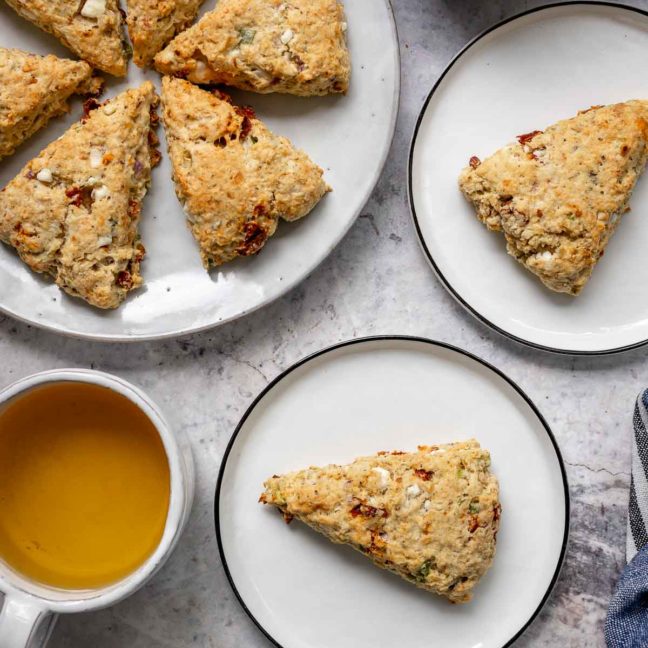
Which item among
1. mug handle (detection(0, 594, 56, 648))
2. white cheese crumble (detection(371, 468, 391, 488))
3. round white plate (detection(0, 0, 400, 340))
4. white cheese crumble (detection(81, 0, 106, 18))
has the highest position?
white cheese crumble (detection(81, 0, 106, 18))

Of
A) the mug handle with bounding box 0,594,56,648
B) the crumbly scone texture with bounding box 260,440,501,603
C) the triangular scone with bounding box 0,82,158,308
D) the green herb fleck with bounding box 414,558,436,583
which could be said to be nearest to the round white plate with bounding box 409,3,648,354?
the crumbly scone texture with bounding box 260,440,501,603

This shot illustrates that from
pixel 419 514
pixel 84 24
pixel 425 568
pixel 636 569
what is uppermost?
pixel 84 24

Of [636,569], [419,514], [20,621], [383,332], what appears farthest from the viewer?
[383,332]

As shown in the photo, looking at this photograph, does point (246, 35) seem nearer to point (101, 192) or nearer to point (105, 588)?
point (101, 192)

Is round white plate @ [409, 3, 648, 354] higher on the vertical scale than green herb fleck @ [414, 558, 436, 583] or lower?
higher

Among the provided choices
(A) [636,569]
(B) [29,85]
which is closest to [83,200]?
(B) [29,85]

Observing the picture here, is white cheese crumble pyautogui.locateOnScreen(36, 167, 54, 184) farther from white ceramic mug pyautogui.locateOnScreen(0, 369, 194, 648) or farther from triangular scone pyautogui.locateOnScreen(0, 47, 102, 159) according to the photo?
white ceramic mug pyautogui.locateOnScreen(0, 369, 194, 648)
